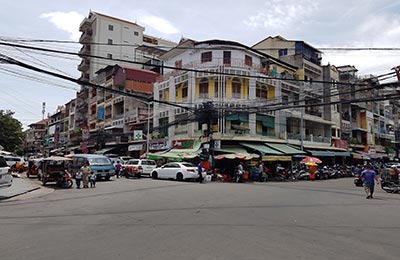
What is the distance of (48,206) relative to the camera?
12.1 meters

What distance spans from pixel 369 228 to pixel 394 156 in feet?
195

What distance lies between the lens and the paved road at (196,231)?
6094 mm

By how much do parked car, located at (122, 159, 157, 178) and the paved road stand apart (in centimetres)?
1565

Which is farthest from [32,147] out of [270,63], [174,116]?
[270,63]

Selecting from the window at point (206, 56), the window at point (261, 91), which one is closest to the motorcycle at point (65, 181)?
the window at point (206, 56)

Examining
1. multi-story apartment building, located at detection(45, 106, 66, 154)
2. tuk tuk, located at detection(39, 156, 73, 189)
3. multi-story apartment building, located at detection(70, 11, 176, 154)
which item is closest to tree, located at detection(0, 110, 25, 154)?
multi-story apartment building, located at detection(70, 11, 176, 154)

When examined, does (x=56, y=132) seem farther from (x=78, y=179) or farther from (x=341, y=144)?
(x=78, y=179)

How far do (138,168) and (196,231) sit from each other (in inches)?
831

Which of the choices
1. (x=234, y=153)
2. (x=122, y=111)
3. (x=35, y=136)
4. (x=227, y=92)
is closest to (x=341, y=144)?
(x=227, y=92)

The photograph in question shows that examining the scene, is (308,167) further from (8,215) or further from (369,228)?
(8,215)

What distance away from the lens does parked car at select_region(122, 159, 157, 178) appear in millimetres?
28328

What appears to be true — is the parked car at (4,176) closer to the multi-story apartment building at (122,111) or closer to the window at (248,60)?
the multi-story apartment building at (122,111)

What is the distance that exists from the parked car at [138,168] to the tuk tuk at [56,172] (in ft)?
22.9

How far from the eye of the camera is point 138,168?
92.9 ft
